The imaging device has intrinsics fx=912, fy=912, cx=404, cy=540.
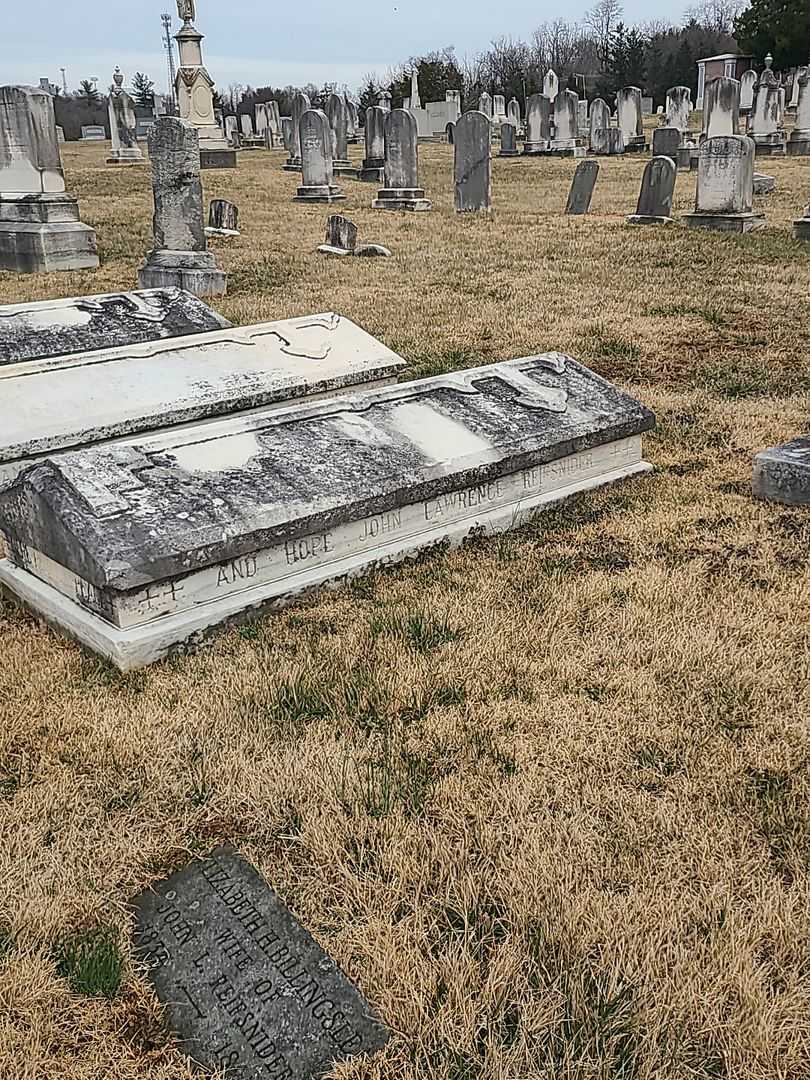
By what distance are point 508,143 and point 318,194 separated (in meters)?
12.3

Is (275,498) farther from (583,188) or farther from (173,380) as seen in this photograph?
(583,188)

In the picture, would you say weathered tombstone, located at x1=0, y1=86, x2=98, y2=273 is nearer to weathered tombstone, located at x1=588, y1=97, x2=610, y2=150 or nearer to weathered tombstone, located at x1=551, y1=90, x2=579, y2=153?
weathered tombstone, located at x1=551, y1=90, x2=579, y2=153

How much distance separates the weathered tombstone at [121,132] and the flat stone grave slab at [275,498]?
932 inches

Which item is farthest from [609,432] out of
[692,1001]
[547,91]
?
[547,91]

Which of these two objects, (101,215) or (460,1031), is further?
(101,215)

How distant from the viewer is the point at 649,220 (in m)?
13.7

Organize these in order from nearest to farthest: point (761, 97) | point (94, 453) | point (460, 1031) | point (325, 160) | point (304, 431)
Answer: point (460, 1031)
point (94, 453)
point (304, 431)
point (325, 160)
point (761, 97)

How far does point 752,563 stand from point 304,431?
2016 mm

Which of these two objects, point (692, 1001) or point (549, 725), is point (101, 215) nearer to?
point (549, 725)

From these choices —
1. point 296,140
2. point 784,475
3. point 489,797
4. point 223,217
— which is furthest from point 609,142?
point 489,797

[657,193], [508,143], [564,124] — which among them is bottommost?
[657,193]

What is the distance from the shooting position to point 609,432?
15.4ft

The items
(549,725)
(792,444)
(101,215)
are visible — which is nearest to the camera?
(549,725)

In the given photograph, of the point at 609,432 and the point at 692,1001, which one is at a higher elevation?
the point at 609,432
